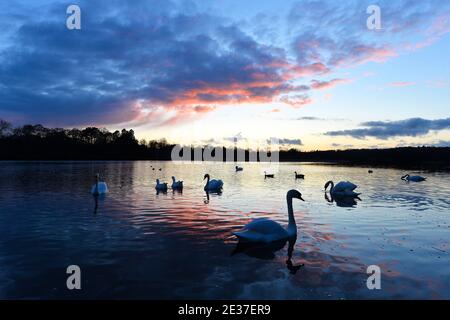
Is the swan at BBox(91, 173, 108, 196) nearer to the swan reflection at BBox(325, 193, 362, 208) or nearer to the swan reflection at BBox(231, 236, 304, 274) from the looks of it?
the swan reflection at BBox(231, 236, 304, 274)

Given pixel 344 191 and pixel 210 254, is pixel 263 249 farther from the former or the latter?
pixel 344 191

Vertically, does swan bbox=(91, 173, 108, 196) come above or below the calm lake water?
above

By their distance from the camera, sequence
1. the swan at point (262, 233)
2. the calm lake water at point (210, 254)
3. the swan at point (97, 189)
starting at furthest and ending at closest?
1. the swan at point (97, 189)
2. the swan at point (262, 233)
3. the calm lake water at point (210, 254)

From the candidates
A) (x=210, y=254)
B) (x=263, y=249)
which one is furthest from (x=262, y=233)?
(x=210, y=254)

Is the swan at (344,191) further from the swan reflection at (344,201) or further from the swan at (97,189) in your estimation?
the swan at (97,189)

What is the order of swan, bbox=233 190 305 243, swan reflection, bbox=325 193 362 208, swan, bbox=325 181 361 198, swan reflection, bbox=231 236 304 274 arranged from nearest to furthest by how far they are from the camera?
swan reflection, bbox=231 236 304 274 → swan, bbox=233 190 305 243 → swan reflection, bbox=325 193 362 208 → swan, bbox=325 181 361 198

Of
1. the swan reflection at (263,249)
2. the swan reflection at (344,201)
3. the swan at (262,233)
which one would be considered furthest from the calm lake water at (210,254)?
the swan reflection at (344,201)

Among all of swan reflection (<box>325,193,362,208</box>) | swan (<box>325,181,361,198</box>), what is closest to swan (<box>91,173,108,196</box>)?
swan reflection (<box>325,193,362,208</box>)

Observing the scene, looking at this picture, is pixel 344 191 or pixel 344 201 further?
pixel 344 191

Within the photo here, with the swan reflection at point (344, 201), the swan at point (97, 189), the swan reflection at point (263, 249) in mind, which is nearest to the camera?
the swan reflection at point (263, 249)

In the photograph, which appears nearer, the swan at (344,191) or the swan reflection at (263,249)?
the swan reflection at (263,249)

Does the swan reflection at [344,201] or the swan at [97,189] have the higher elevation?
the swan at [97,189]
